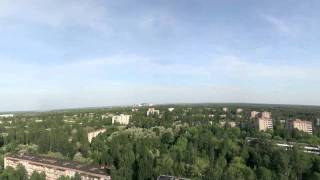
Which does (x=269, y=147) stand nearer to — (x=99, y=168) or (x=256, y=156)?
(x=256, y=156)

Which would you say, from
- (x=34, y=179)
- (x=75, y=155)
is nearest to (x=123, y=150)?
(x=75, y=155)

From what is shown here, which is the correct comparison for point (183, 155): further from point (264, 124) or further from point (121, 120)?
point (121, 120)

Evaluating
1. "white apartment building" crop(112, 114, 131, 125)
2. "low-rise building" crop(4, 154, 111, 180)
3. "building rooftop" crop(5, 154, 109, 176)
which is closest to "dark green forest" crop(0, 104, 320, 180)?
"low-rise building" crop(4, 154, 111, 180)

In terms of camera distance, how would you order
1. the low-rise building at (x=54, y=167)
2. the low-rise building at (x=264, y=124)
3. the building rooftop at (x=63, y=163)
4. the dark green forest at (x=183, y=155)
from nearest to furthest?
the dark green forest at (x=183, y=155) < the low-rise building at (x=54, y=167) < the building rooftop at (x=63, y=163) < the low-rise building at (x=264, y=124)

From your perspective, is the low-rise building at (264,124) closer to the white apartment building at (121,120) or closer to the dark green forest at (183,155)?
the dark green forest at (183,155)

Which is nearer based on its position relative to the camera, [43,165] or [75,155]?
[43,165]

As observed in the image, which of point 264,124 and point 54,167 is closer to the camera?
point 54,167

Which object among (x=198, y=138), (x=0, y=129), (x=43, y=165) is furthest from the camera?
(x=0, y=129)

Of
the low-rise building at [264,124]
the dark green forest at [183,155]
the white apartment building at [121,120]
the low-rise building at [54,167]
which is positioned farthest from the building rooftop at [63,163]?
the low-rise building at [264,124]

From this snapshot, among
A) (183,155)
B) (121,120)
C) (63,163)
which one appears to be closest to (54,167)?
(63,163)
